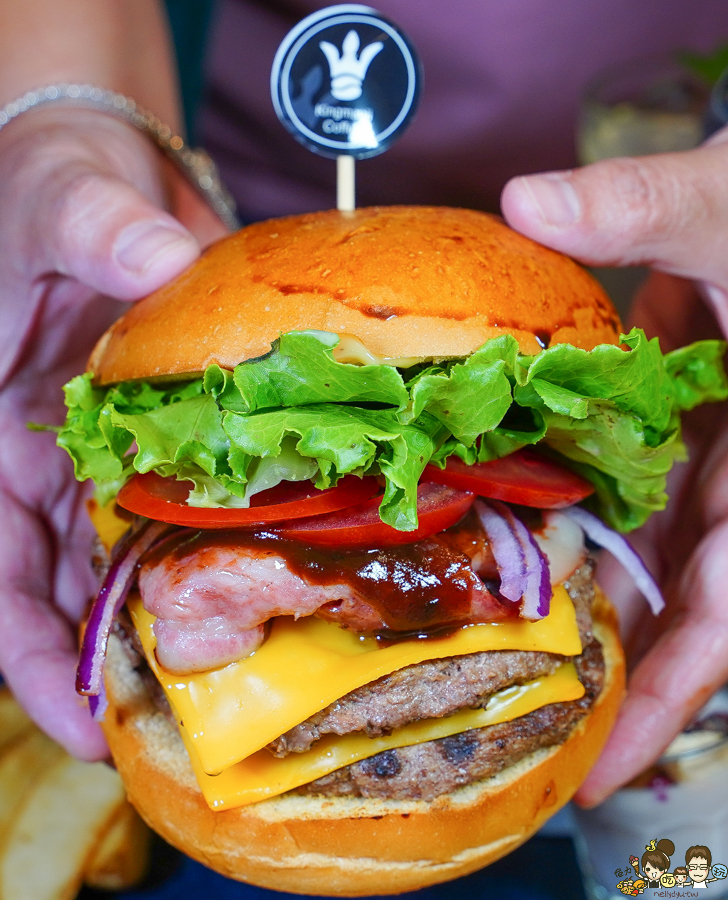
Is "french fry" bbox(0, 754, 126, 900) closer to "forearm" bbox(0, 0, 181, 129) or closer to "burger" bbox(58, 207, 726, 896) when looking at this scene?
"burger" bbox(58, 207, 726, 896)

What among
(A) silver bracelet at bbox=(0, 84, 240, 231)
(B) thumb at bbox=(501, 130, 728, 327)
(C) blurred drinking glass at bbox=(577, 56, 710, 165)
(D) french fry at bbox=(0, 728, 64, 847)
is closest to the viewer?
(B) thumb at bbox=(501, 130, 728, 327)

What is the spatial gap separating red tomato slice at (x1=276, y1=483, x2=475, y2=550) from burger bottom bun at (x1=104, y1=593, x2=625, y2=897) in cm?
51

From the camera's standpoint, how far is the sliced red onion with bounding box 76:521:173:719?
1.64m

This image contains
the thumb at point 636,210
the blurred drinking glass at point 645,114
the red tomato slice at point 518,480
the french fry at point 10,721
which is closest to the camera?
the red tomato slice at point 518,480

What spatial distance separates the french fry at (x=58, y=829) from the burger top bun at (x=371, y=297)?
1.11 metres

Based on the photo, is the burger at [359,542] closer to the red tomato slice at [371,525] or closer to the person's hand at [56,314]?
the red tomato slice at [371,525]

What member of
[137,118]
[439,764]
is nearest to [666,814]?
[439,764]

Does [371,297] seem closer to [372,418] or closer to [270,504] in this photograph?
[372,418]

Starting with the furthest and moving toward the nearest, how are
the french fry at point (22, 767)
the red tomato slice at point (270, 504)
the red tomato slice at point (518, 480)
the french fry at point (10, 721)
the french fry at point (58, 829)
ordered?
1. the french fry at point (10, 721)
2. the french fry at point (22, 767)
3. the french fry at point (58, 829)
4. the red tomato slice at point (518, 480)
5. the red tomato slice at point (270, 504)

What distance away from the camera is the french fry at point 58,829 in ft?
6.34

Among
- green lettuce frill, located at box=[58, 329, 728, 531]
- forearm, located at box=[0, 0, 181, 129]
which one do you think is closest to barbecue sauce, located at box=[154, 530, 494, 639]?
green lettuce frill, located at box=[58, 329, 728, 531]

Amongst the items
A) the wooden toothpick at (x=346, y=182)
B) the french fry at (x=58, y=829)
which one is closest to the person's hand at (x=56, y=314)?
the french fry at (x=58, y=829)

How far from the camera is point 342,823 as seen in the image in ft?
Answer: 5.20

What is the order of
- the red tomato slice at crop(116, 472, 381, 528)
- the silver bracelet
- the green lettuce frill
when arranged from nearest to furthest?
the green lettuce frill < the red tomato slice at crop(116, 472, 381, 528) < the silver bracelet
